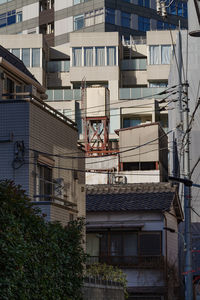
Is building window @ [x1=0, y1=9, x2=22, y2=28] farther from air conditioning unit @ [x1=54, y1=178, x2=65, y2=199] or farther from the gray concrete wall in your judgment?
the gray concrete wall

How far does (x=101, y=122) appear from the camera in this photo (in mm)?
65312

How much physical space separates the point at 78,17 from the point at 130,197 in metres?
49.1

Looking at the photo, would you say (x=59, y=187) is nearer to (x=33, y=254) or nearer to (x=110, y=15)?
(x=33, y=254)

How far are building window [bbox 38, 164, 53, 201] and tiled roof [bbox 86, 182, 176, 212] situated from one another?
1337cm

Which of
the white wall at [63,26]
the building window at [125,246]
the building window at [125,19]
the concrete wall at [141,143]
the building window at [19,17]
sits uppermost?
the building window at [19,17]

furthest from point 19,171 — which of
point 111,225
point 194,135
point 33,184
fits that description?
point 194,135

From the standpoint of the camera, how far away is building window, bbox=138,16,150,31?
8838 centimetres

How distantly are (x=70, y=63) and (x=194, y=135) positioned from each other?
2904 cm

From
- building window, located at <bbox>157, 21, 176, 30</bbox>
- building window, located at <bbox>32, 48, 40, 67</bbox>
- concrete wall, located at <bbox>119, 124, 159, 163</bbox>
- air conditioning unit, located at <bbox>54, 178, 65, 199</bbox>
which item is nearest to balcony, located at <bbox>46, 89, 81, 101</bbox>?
building window, located at <bbox>32, 48, 40, 67</bbox>

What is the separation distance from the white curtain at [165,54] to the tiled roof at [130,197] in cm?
3519

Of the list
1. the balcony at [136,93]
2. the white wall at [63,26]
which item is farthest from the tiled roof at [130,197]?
the white wall at [63,26]

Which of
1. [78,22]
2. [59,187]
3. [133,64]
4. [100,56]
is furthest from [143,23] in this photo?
[59,187]

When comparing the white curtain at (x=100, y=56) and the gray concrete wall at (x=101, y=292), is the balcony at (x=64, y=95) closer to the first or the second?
the white curtain at (x=100, y=56)

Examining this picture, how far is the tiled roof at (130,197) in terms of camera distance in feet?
127
